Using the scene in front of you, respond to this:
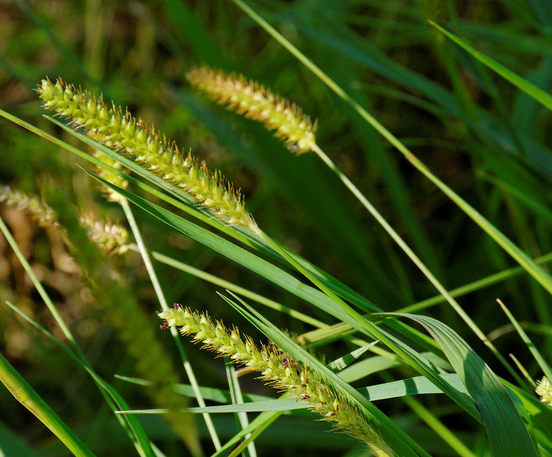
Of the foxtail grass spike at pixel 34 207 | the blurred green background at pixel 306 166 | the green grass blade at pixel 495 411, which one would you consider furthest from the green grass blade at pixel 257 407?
the blurred green background at pixel 306 166

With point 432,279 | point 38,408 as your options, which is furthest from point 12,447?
point 432,279

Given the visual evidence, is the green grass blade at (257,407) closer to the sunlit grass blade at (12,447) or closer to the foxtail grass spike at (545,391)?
the foxtail grass spike at (545,391)

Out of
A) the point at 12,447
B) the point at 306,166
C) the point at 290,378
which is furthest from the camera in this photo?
the point at 306,166

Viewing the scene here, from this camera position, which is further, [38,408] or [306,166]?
[306,166]

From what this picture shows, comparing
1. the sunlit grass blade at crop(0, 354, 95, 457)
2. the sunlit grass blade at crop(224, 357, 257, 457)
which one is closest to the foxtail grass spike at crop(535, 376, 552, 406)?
the sunlit grass blade at crop(224, 357, 257, 457)

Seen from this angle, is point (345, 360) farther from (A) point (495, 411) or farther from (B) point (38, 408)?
(B) point (38, 408)

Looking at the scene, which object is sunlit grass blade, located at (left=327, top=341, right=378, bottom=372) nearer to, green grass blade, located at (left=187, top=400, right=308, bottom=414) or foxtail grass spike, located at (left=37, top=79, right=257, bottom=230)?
green grass blade, located at (left=187, top=400, right=308, bottom=414)

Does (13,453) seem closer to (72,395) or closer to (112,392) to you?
(112,392)

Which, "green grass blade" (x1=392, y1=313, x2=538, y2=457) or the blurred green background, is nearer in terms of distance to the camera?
"green grass blade" (x1=392, y1=313, x2=538, y2=457)
